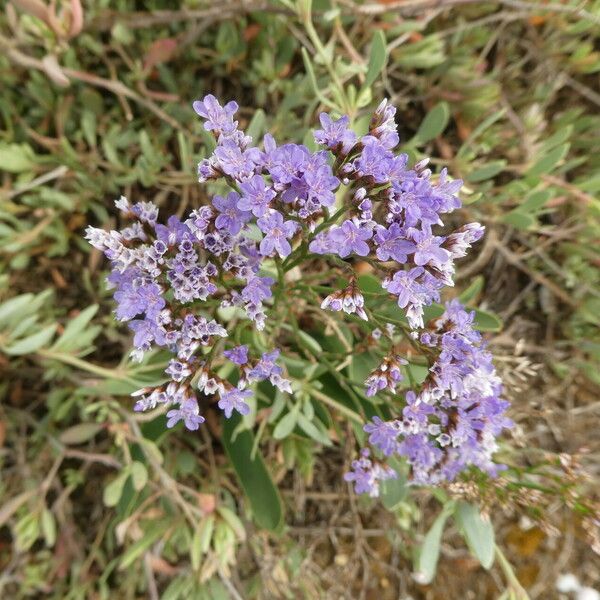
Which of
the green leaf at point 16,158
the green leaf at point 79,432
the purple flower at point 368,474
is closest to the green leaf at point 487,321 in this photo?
the purple flower at point 368,474

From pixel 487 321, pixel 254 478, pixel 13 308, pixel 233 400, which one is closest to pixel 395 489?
pixel 254 478

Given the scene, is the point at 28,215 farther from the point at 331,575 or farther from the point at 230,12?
the point at 331,575

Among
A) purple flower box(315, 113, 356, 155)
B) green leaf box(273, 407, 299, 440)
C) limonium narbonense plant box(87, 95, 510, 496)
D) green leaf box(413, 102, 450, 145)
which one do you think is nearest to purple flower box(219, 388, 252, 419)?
limonium narbonense plant box(87, 95, 510, 496)

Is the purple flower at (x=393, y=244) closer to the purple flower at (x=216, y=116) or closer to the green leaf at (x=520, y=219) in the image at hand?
the purple flower at (x=216, y=116)

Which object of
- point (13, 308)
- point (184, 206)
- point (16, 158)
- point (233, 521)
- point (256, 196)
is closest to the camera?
point (256, 196)

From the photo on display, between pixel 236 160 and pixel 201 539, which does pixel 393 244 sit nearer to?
pixel 236 160
